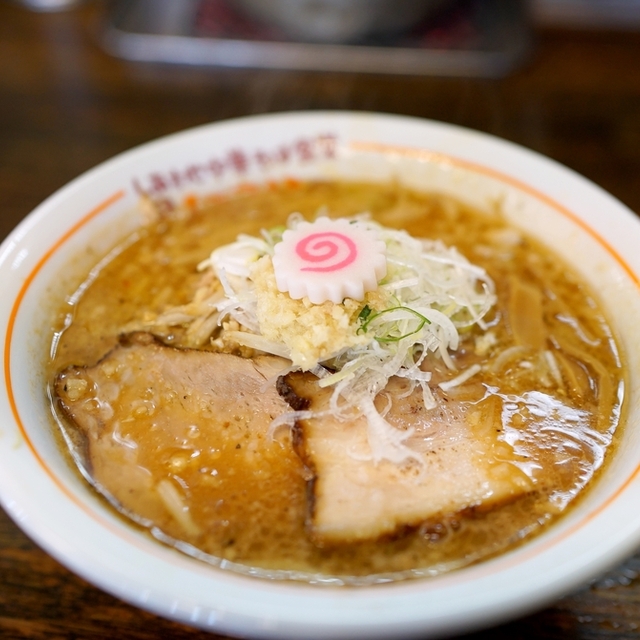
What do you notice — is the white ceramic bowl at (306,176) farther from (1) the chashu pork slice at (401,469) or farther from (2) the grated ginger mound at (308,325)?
(2) the grated ginger mound at (308,325)

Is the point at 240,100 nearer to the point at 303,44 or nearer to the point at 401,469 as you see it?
the point at 303,44

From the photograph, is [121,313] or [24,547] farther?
[121,313]

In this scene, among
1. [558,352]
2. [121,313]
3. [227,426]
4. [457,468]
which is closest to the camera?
[457,468]

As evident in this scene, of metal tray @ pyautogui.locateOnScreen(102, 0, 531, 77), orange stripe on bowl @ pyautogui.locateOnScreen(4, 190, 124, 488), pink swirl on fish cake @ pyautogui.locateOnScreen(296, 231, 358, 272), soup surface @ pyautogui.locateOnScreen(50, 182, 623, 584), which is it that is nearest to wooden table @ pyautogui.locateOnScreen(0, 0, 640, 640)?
metal tray @ pyautogui.locateOnScreen(102, 0, 531, 77)

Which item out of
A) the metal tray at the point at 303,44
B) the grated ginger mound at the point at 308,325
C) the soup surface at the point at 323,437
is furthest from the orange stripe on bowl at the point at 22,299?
the metal tray at the point at 303,44

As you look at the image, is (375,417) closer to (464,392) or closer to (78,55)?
(464,392)

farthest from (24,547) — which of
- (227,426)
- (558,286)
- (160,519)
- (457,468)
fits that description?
(558,286)

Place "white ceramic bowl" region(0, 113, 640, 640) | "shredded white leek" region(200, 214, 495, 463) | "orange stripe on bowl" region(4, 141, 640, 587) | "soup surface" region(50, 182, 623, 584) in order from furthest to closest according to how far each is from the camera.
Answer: "shredded white leek" region(200, 214, 495, 463) < "soup surface" region(50, 182, 623, 584) < "orange stripe on bowl" region(4, 141, 640, 587) < "white ceramic bowl" region(0, 113, 640, 640)

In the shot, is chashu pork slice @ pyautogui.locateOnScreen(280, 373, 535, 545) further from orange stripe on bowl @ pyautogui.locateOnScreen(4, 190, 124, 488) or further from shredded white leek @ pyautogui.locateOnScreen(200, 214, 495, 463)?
orange stripe on bowl @ pyautogui.locateOnScreen(4, 190, 124, 488)
